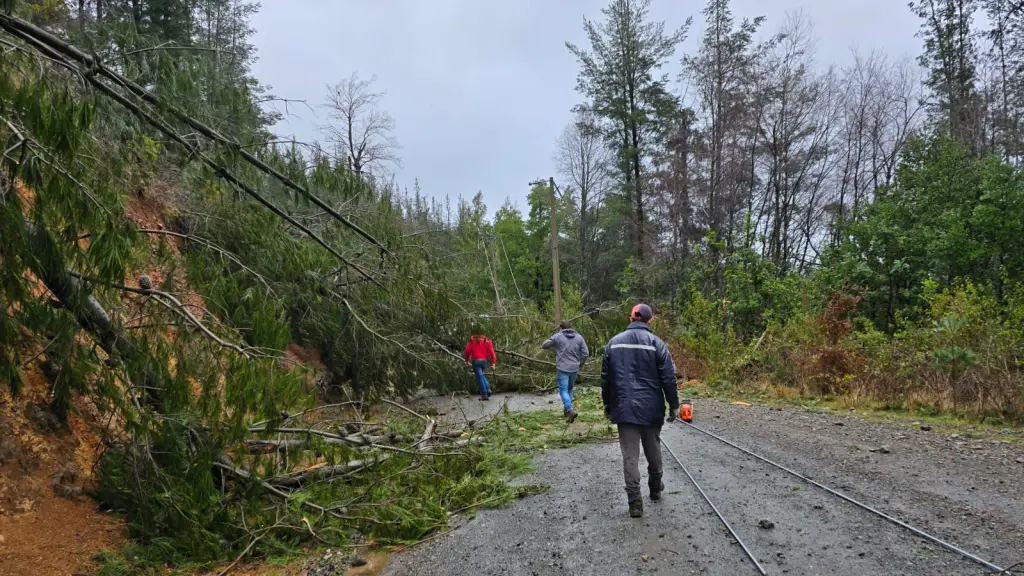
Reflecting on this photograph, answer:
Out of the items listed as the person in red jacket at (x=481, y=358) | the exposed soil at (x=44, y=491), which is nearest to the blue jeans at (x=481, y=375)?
the person in red jacket at (x=481, y=358)

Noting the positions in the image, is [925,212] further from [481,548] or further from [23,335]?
[23,335]

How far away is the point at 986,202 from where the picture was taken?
14.4m

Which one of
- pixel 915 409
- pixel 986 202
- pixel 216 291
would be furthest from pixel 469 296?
pixel 986 202

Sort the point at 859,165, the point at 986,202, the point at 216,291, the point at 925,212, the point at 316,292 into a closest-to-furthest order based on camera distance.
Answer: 1. the point at 216,291
2. the point at 316,292
3. the point at 986,202
4. the point at 925,212
5. the point at 859,165

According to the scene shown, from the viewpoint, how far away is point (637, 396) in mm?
4516

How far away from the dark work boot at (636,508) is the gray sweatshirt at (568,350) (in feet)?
15.5

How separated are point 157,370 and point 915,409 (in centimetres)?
1011

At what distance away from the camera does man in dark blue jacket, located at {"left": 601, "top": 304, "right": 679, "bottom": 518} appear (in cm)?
449

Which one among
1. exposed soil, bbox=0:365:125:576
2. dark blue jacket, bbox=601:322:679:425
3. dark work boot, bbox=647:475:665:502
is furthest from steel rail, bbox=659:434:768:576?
exposed soil, bbox=0:365:125:576

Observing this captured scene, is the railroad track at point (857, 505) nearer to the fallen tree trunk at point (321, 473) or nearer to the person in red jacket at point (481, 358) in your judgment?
the fallen tree trunk at point (321, 473)

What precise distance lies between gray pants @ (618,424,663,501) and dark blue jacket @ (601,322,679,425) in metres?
0.10

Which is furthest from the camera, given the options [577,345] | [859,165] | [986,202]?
[859,165]

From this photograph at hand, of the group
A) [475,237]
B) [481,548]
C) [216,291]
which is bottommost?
[481,548]

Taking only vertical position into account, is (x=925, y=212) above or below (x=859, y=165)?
below
